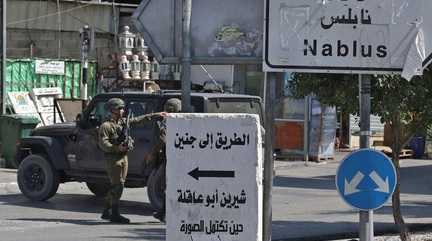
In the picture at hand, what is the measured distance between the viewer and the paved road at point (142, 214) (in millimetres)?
11008

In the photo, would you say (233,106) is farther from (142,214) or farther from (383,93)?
(383,93)

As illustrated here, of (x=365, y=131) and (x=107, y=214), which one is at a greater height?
(x=365, y=131)

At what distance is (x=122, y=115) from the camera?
12219 millimetres

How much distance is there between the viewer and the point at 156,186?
41.2ft

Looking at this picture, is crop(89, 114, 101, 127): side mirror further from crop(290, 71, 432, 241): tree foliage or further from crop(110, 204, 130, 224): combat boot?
crop(290, 71, 432, 241): tree foliage

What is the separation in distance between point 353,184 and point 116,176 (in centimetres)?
634

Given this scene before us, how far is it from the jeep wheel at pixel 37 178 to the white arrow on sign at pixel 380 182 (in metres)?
8.70

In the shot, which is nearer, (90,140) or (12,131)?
(90,140)

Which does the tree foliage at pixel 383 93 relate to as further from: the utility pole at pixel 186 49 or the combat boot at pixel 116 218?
the combat boot at pixel 116 218

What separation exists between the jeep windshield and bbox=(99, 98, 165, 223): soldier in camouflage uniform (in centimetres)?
140

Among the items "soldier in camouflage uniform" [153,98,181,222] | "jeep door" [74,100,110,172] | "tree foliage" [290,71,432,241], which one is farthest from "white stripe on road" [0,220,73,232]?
"tree foliage" [290,71,432,241]

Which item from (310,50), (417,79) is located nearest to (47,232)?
(417,79)

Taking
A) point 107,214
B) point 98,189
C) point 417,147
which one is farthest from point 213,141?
point 417,147

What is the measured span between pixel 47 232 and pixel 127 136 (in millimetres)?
1855
